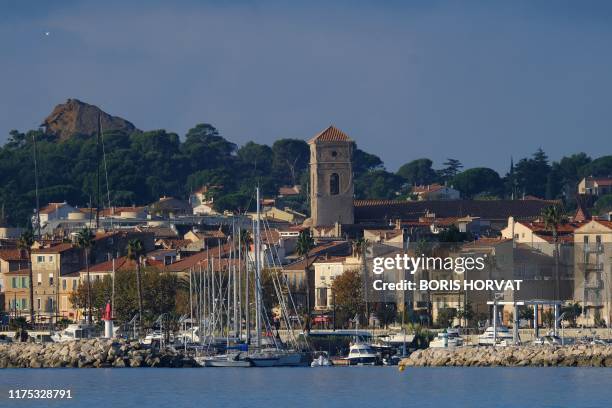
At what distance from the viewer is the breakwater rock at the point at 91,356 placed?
83125mm

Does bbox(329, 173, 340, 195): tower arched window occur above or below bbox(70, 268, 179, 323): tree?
above

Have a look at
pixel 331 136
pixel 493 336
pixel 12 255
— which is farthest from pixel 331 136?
pixel 493 336

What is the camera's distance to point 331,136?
15662cm

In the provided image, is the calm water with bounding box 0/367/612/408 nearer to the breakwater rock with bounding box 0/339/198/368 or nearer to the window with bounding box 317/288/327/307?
the breakwater rock with bounding box 0/339/198/368

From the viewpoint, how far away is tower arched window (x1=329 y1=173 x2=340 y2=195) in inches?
6122

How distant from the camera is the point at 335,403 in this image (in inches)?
2571

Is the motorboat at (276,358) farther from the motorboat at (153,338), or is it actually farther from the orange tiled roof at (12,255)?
the orange tiled roof at (12,255)

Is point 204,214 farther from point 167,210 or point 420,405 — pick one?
point 420,405

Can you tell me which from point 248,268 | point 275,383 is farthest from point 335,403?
point 248,268

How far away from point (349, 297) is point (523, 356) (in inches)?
996

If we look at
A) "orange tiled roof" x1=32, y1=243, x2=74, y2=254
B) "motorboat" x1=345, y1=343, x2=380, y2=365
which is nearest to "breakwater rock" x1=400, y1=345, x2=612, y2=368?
"motorboat" x1=345, y1=343, x2=380, y2=365

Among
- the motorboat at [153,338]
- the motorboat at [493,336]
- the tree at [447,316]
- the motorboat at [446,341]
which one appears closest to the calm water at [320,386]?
the motorboat at [446,341]

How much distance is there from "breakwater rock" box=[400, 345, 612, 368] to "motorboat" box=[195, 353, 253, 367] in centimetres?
609

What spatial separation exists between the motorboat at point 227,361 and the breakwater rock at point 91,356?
478mm
